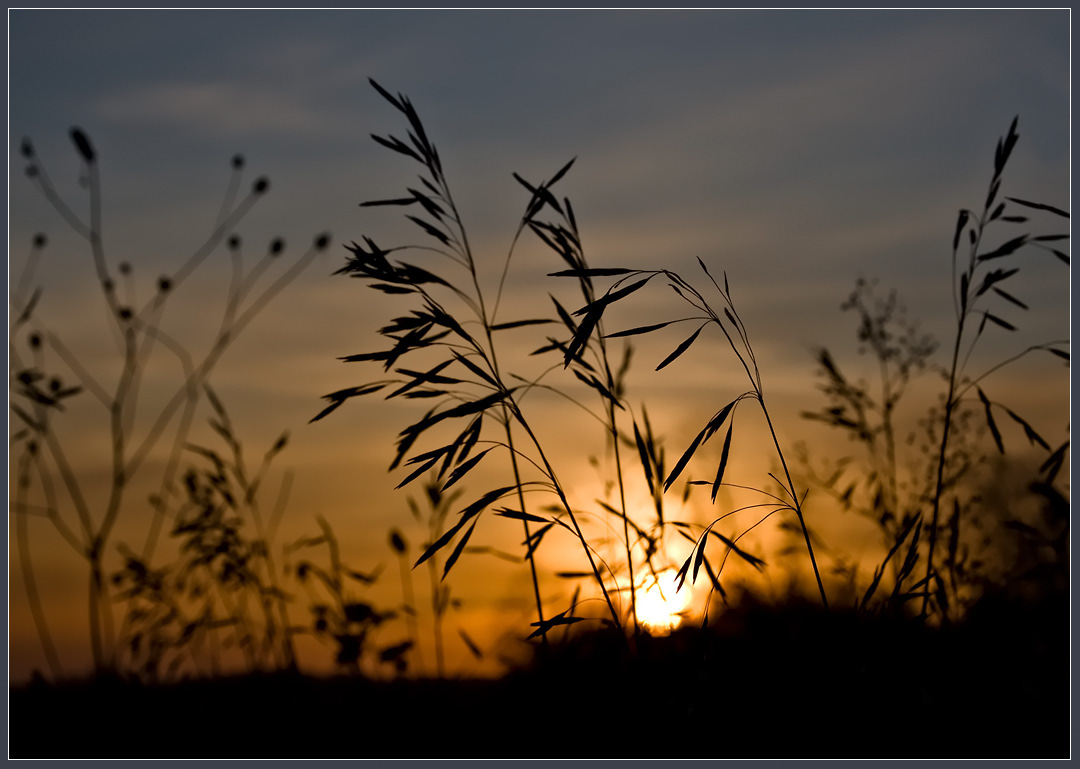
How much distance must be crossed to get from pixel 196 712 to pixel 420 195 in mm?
2249

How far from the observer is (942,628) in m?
2.84

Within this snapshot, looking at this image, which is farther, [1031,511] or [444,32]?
[1031,511]

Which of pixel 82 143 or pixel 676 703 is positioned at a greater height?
pixel 82 143

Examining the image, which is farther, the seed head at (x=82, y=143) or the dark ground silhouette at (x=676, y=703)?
the seed head at (x=82, y=143)

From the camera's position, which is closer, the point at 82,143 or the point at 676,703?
the point at 676,703

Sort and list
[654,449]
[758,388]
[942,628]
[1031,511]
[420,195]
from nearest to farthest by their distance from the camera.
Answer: [758,388] < [420,195] < [654,449] < [942,628] < [1031,511]

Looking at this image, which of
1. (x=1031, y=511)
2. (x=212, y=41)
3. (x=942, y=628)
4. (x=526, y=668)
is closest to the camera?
(x=942, y=628)

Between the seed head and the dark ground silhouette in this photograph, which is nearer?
the dark ground silhouette

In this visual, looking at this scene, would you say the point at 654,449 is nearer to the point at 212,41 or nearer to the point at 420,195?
the point at 420,195

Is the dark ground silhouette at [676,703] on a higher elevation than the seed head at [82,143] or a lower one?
lower

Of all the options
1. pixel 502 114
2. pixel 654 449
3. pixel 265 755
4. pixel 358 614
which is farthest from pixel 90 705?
pixel 502 114

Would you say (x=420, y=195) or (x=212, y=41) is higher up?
(x=212, y=41)

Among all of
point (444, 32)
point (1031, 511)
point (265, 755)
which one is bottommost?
point (265, 755)

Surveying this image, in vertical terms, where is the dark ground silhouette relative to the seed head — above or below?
below
